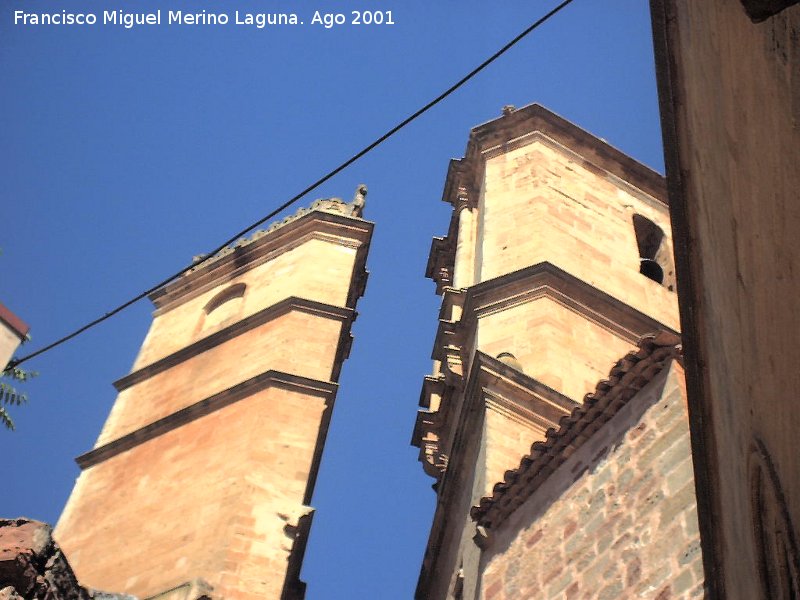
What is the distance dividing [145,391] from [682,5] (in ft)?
42.6

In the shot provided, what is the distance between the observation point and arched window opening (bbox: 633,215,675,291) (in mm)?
14803

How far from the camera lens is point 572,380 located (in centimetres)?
1129

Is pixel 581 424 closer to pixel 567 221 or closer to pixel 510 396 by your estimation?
pixel 510 396

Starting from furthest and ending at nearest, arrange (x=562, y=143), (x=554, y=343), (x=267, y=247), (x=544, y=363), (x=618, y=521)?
(x=267, y=247), (x=562, y=143), (x=554, y=343), (x=544, y=363), (x=618, y=521)

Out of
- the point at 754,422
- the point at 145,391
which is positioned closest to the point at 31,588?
the point at 754,422

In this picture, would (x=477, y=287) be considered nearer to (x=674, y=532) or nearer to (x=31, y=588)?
(x=674, y=532)

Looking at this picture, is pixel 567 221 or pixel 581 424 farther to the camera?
pixel 567 221

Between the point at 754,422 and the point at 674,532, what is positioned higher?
the point at 674,532

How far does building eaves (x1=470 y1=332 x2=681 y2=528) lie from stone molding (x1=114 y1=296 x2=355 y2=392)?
727 centimetres

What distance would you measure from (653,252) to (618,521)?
927 cm

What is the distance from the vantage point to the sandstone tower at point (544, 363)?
708cm

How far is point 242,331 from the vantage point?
16109 millimetres

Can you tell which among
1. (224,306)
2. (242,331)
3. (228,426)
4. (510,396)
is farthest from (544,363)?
(224,306)

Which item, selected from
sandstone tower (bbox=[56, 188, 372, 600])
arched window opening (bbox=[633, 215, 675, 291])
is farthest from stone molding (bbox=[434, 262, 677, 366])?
sandstone tower (bbox=[56, 188, 372, 600])
